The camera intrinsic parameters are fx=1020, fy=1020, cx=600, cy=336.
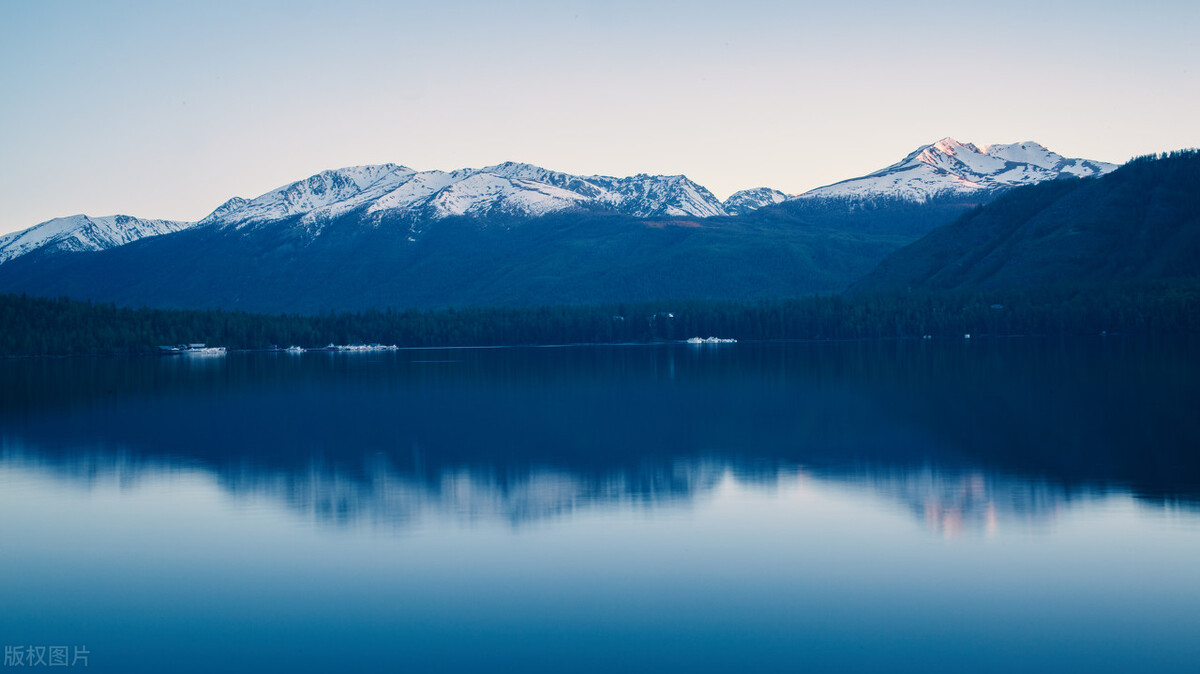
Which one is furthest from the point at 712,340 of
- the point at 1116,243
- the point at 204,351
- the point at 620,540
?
the point at 620,540

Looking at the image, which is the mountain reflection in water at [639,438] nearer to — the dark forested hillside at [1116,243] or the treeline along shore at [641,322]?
the treeline along shore at [641,322]

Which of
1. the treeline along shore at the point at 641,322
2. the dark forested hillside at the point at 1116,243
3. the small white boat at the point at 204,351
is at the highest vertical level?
the dark forested hillside at the point at 1116,243

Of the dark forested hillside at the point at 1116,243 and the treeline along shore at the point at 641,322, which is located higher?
the dark forested hillside at the point at 1116,243

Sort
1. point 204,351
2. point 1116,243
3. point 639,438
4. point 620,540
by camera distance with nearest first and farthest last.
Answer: point 620,540
point 639,438
point 204,351
point 1116,243

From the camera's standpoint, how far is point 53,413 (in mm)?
57000

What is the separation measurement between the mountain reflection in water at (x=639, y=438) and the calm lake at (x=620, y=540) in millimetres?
221

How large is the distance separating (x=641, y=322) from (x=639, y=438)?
141m

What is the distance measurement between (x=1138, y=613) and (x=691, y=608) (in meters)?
7.87

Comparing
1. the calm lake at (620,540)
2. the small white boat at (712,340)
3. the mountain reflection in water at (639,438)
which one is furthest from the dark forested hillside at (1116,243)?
the calm lake at (620,540)

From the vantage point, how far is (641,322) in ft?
599

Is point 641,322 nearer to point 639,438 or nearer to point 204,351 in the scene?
point 204,351

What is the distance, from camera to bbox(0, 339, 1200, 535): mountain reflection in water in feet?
95.5

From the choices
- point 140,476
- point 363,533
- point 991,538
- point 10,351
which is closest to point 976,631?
point 991,538

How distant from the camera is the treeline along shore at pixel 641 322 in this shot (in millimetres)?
142625
